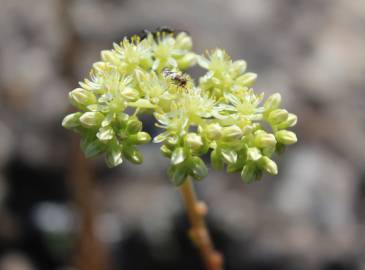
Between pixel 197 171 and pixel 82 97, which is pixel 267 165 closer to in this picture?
pixel 197 171

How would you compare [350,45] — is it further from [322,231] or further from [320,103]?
[322,231]

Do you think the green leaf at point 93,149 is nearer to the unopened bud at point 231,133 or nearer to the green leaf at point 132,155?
the green leaf at point 132,155

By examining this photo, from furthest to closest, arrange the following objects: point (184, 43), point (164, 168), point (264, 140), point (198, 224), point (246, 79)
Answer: point (164, 168) < point (198, 224) < point (184, 43) < point (246, 79) < point (264, 140)

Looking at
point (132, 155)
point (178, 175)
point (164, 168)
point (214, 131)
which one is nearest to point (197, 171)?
point (178, 175)

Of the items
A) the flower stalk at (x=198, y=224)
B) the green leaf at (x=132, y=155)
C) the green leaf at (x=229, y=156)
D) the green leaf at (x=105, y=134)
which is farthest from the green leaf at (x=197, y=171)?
the flower stalk at (x=198, y=224)

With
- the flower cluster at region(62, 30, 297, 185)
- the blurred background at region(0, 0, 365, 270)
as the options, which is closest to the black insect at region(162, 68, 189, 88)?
the flower cluster at region(62, 30, 297, 185)

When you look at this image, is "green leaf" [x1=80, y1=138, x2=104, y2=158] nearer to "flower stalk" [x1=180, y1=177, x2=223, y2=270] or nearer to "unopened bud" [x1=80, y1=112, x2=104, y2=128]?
"unopened bud" [x1=80, y1=112, x2=104, y2=128]
